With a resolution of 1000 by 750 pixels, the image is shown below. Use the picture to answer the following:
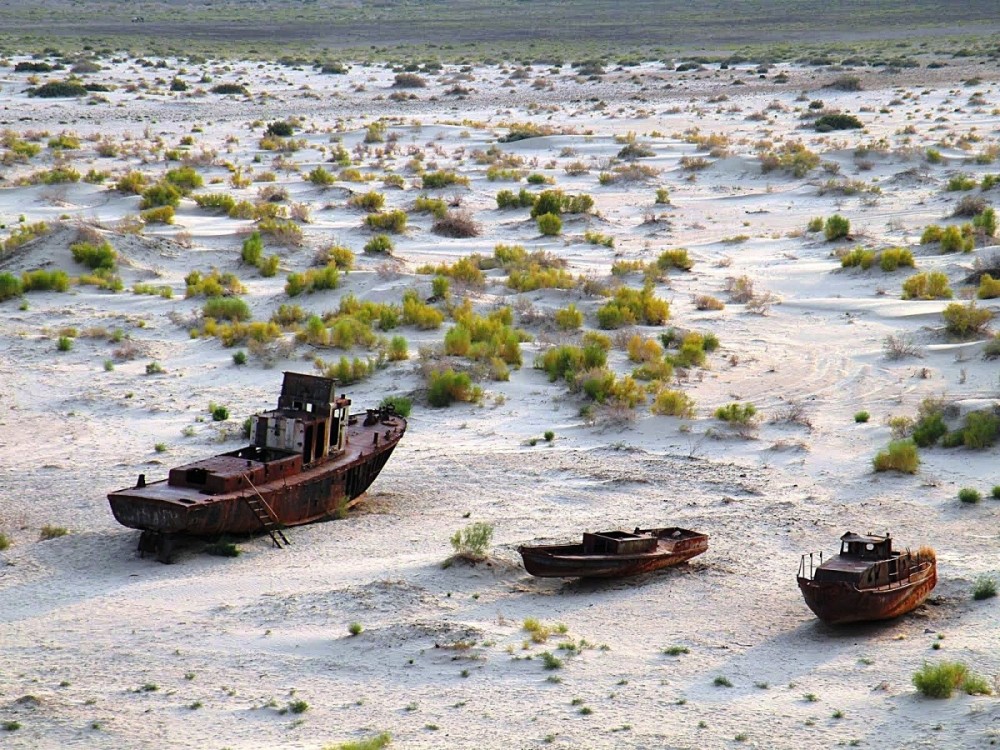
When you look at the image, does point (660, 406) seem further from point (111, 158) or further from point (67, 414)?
point (111, 158)

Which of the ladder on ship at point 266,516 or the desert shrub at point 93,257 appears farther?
the desert shrub at point 93,257

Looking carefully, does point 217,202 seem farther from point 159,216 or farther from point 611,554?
point 611,554

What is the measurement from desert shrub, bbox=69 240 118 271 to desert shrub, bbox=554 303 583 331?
31.2ft

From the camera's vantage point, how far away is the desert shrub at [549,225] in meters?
32.0

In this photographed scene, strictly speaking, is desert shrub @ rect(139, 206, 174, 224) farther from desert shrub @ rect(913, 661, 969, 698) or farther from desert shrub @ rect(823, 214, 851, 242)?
desert shrub @ rect(913, 661, 969, 698)

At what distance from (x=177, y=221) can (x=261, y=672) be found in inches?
880

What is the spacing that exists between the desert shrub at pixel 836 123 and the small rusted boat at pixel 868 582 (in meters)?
37.0

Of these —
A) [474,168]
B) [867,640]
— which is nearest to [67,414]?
[867,640]

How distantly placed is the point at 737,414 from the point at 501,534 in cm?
504

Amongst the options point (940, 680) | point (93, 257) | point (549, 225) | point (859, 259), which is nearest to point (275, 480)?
point (940, 680)

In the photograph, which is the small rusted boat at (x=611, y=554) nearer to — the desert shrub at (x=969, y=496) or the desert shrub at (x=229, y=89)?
the desert shrub at (x=969, y=496)

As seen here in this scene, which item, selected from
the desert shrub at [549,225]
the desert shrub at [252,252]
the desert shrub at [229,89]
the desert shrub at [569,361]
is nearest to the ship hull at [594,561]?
the desert shrub at [569,361]

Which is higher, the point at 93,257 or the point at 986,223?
the point at 986,223

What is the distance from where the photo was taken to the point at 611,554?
13.5 metres
